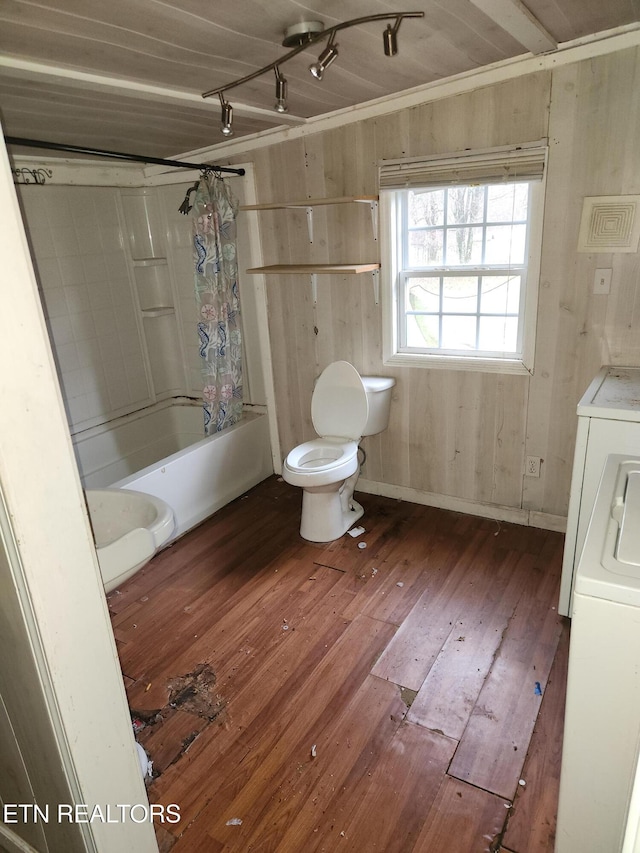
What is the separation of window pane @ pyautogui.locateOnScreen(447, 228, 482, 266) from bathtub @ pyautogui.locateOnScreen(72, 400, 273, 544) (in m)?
1.54

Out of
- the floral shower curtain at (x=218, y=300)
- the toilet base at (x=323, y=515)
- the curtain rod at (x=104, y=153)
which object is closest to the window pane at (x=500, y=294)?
the toilet base at (x=323, y=515)

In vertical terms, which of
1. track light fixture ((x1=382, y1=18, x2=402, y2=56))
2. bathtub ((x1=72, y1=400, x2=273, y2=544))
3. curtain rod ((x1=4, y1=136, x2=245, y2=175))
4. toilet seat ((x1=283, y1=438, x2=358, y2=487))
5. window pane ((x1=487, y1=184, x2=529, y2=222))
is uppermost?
track light fixture ((x1=382, y1=18, x2=402, y2=56))

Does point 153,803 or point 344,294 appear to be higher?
point 344,294

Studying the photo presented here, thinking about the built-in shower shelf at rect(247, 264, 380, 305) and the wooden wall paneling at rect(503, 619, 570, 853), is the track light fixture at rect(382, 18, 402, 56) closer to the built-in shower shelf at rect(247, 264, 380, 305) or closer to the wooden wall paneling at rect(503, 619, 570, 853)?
the built-in shower shelf at rect(247, 264, 380, 305)

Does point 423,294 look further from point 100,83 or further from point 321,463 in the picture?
point 100,83

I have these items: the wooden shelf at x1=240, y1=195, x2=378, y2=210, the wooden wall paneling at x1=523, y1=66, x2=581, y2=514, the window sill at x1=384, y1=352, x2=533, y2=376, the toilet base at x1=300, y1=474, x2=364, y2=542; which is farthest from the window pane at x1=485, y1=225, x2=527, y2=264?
the toilet base at x1=300, y1=474, x2=364, y2=542

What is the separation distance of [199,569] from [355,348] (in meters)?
1.49

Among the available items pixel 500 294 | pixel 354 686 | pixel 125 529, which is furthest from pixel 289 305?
pixel 354 686

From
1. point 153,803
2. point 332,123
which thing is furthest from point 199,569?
point 332,123

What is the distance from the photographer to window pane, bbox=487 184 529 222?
2.57m

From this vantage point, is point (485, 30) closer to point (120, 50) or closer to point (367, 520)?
point (120, 50)

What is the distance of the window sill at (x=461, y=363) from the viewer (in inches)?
107

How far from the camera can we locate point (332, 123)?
2.82 meters

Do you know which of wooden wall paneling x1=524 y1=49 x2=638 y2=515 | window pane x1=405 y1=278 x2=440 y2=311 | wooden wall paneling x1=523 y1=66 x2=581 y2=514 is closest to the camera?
wooden wall paneling x1=524 y1=49 x2=638 y2=515
